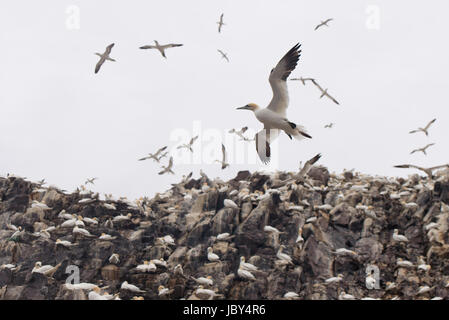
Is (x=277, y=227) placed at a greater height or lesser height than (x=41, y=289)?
greater

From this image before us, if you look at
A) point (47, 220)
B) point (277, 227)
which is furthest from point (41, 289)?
point (277, 227)

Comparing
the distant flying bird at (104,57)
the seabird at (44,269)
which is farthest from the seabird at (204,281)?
the distant flying bird at (104,57)

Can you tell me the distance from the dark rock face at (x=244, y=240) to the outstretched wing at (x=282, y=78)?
28.2ft

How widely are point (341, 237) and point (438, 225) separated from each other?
177 inches

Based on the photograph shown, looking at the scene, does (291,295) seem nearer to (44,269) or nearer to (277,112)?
(277,112)

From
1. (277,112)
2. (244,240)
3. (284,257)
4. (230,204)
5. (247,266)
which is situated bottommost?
(247,266)

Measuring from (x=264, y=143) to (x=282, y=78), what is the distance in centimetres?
249

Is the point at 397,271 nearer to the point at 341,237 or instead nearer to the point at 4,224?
the point at 341,237

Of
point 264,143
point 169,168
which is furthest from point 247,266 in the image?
point 169,168

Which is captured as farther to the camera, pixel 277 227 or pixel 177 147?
pixel 177 147

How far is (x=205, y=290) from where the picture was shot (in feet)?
62.8

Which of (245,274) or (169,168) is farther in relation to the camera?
(169,168)

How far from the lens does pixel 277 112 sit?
14.6 m

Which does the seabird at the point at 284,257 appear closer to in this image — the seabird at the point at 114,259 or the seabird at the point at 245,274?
the seabird at the point at 245,274
